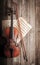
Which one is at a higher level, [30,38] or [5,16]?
[5,16]

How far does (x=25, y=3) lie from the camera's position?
1.86 metres

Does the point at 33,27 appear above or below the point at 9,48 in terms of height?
above

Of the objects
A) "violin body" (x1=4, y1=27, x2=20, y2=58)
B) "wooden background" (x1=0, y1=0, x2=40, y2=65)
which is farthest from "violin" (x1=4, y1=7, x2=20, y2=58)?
"wooden background" (x1=0, y1=0, x2=40, y2=65)

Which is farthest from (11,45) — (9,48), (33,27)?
(33,27)

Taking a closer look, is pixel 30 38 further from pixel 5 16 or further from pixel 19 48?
pixel 5 16

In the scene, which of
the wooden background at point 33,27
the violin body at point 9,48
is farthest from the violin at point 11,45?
the wooden background at point 33,27

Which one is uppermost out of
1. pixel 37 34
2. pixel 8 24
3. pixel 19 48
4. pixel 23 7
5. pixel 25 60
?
pixel 23 7

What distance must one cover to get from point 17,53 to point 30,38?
0.21 m

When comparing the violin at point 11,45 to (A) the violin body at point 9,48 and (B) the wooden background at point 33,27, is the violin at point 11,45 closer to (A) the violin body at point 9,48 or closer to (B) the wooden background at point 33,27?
(A) the violin body at point 9,48

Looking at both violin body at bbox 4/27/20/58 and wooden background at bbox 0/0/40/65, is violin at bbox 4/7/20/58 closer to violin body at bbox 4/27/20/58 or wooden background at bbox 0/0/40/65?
violin body at bbox 4/27/20/58

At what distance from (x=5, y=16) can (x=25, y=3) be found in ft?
0.84

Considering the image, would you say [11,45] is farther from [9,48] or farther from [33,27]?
[33,27]

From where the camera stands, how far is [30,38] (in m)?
1.87

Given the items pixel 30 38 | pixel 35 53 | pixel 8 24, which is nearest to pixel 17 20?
pixel 8 24
